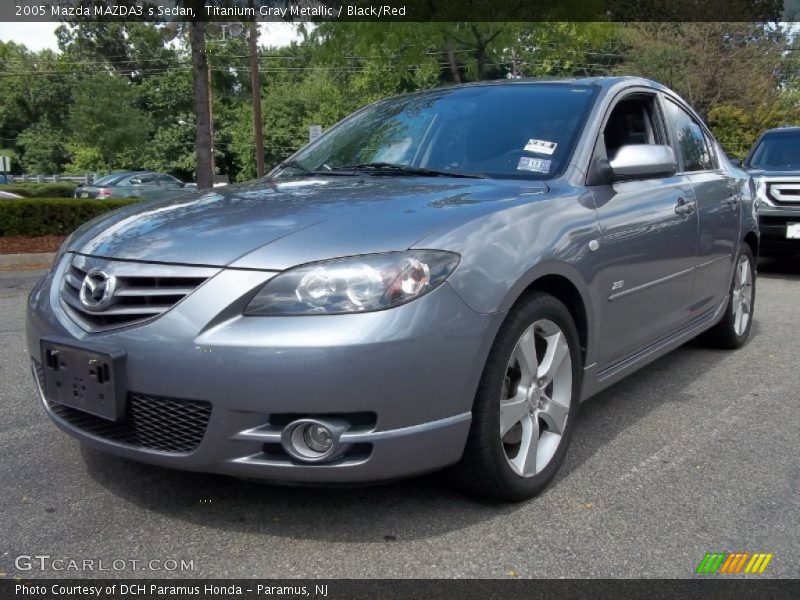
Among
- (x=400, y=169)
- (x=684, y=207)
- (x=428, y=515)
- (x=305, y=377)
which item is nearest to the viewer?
(x=305, y=377)

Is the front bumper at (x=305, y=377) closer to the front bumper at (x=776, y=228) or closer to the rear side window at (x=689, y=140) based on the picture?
the rear side window at (x=689, y=140)

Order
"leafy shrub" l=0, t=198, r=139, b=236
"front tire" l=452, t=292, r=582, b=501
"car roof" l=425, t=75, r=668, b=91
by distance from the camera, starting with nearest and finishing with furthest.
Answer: "front tire" l=452, t=292, r=582, b=501
"car roof" l=425, t=75, r=668, b=91
"leafy shrub" l=0, t=198, r=139, b=236

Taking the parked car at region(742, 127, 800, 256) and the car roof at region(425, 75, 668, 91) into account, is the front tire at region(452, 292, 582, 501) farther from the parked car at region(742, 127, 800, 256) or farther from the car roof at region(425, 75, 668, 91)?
the parked car at region(742, 127, 800, 256)

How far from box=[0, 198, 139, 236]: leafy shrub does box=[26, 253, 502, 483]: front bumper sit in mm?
9773

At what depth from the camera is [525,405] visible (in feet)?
9.36

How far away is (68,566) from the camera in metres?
2.39

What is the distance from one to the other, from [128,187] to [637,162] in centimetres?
2118

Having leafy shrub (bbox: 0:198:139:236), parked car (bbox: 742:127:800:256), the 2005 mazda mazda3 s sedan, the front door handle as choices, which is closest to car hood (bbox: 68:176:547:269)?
the 2005 mazda mazda3 s sedan

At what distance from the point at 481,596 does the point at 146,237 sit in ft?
5.36

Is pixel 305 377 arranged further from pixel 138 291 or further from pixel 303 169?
pixel 303 169

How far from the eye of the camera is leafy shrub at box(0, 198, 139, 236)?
11.5m

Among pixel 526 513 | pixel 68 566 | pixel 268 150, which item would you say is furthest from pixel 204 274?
pixel 268 150

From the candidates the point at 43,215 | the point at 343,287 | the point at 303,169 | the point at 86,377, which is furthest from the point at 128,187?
the point at 343,287

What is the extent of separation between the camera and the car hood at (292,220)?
2.48m
